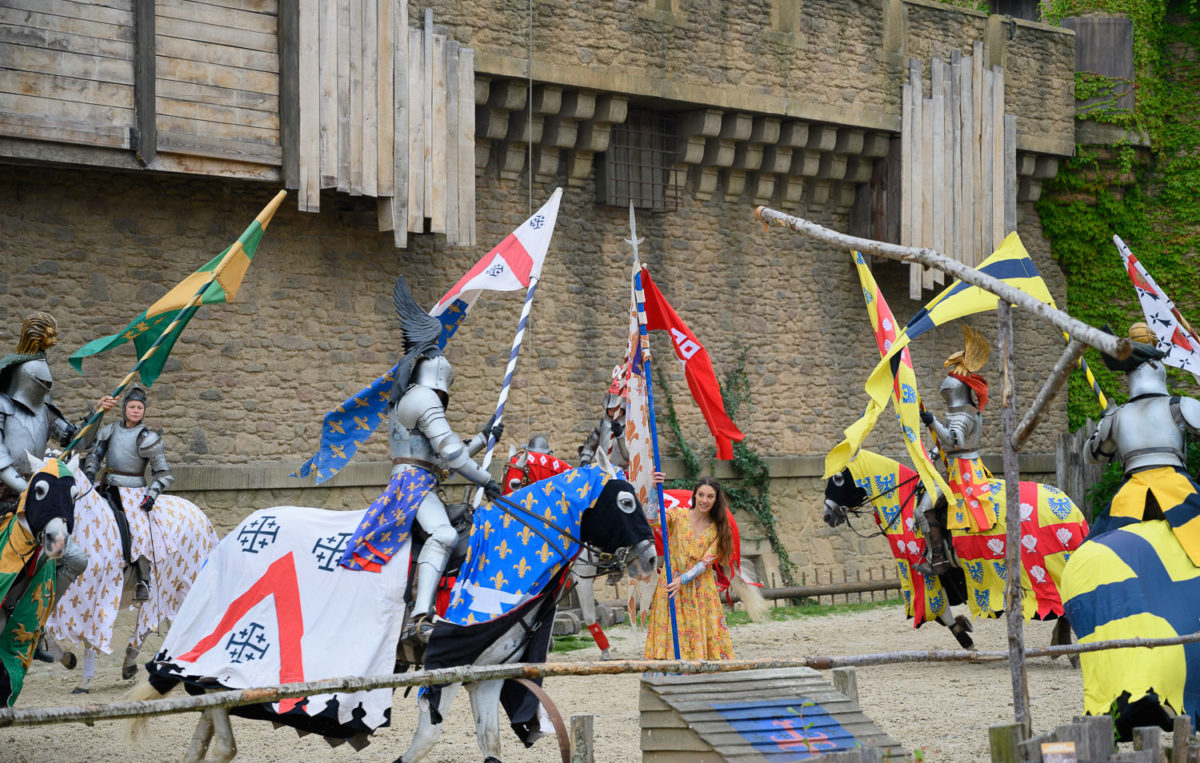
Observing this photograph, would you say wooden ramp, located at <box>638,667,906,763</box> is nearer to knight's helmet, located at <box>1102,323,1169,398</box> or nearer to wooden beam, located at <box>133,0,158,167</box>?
knight's helmet, located at <box>1102,323,1169,398</box>

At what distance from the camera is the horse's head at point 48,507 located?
244 inches

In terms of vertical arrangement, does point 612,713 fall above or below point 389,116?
below

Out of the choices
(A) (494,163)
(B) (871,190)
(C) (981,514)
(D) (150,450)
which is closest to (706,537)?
(C) (981,514)

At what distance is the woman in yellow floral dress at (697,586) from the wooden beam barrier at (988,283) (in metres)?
2.89

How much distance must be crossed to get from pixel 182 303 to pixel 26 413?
0.89 meters

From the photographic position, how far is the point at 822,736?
15.6ft

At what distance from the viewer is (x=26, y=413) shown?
22.0 feet

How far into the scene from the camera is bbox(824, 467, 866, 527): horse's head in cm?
1000

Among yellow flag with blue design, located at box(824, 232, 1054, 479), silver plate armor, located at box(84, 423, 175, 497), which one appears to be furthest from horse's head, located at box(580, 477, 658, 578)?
silver plate armor, located at box(84, 423, 175, 497)

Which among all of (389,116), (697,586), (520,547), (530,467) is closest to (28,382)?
(520,547)

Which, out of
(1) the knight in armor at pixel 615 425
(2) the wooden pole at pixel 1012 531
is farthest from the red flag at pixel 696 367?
(2) the wooden pole at pixel 1012 531

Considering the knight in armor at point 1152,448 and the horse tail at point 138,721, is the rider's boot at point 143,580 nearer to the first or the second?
the horse tail at point 138,721

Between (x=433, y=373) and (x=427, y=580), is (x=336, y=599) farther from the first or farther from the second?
(x=433, y=373)

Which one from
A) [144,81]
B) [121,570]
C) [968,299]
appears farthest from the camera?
[144,81]
